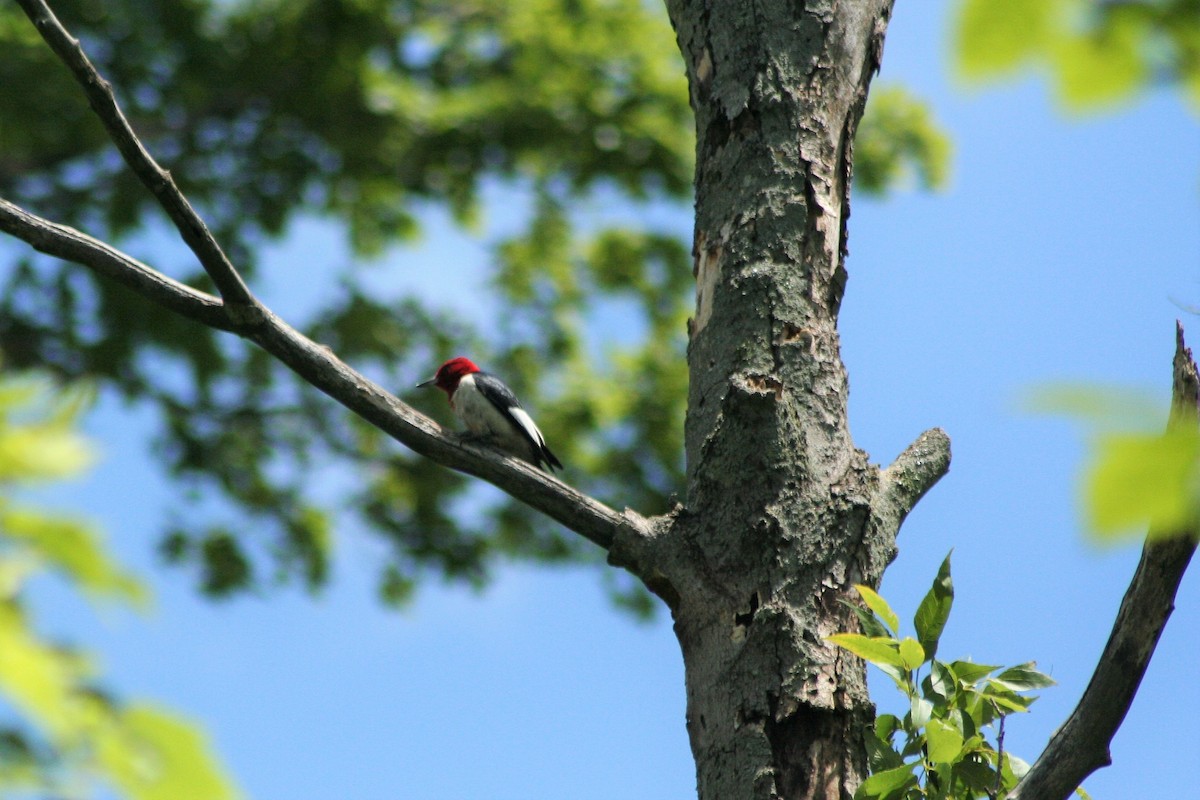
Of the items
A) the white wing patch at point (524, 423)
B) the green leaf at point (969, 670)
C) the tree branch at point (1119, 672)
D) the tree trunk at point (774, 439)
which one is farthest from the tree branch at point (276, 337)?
the white wing patch at point (524, 423)

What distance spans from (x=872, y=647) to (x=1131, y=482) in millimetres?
1784

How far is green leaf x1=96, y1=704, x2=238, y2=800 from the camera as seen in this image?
0.85 meters

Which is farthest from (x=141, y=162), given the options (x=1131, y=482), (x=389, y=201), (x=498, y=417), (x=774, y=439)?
(x=389, y=201)

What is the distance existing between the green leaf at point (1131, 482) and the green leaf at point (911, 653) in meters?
1.75

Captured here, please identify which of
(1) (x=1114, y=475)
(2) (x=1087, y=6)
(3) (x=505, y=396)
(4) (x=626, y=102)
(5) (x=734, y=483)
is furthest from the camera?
(4) (x=626, y=102)

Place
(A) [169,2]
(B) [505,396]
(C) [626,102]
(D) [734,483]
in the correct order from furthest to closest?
1. (C) [626,102]
2. (A) [169,2]
3. (B) [505,396]
4. (D) [734,483]

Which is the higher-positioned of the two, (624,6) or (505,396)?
(624,6)

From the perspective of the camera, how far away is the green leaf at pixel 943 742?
2.43m

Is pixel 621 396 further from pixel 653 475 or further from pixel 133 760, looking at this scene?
pixel 133 760

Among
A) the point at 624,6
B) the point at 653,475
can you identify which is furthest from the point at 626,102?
the point at 653,475

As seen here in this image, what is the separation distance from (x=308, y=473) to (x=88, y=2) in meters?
4.82

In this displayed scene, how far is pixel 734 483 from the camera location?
9.36 ft

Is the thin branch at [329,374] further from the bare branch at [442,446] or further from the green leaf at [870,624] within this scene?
the green leaf at [870,624]

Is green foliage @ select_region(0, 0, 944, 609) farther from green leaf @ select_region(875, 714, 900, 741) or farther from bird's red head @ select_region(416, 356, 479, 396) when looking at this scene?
green leaf @ select_region(875, 714, 900, 741)
